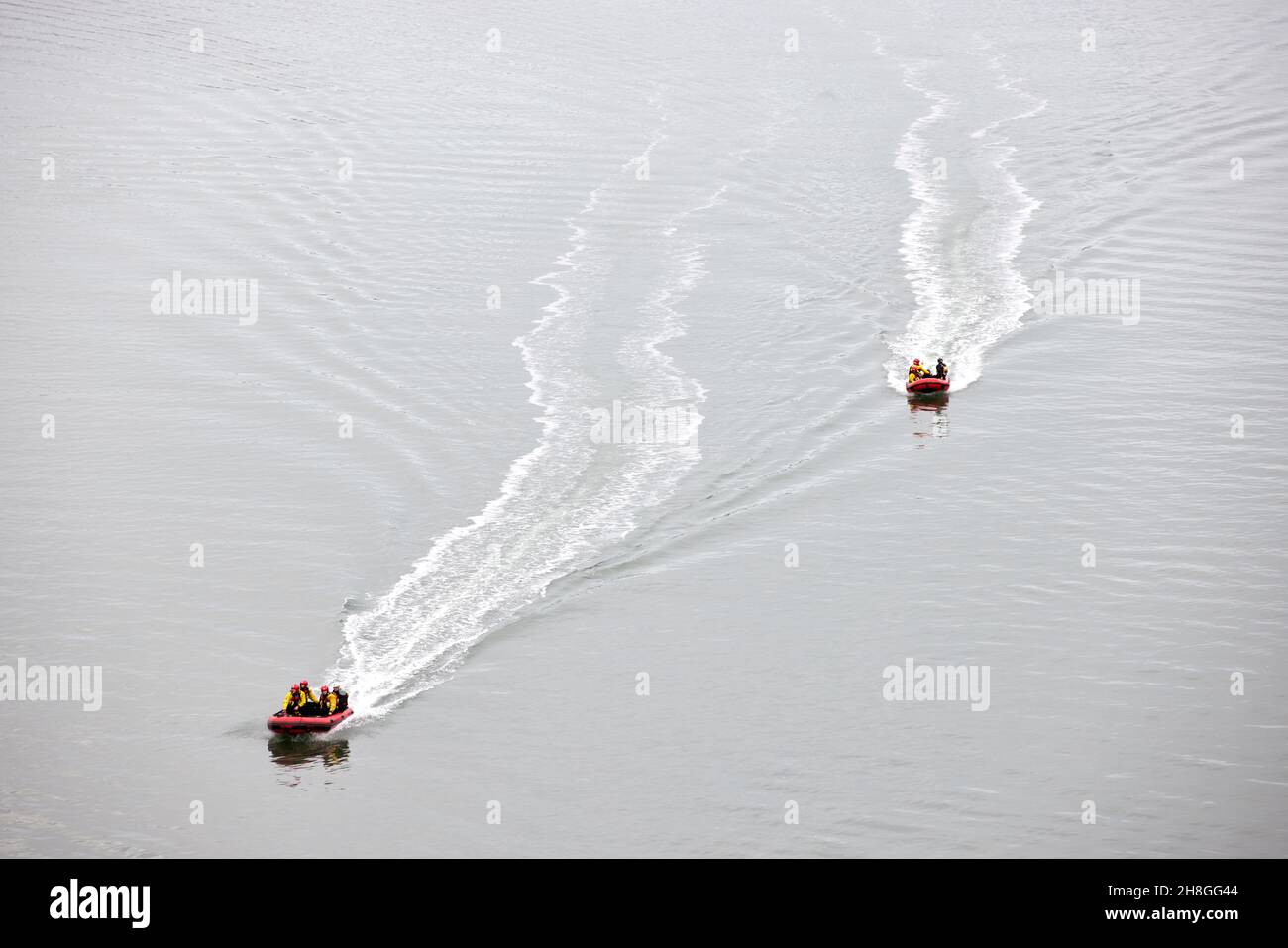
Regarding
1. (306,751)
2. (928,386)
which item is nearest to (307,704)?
(306,751)

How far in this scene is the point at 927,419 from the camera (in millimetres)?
60156

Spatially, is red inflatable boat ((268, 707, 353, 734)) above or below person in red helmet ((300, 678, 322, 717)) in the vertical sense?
below

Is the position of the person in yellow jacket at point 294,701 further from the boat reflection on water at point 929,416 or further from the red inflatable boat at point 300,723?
the boat reflection on water at point 929,416

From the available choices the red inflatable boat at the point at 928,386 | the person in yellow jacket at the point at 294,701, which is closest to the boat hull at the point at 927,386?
the red inflatable boat at the point at 928,386

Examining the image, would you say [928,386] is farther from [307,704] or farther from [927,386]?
[307,704]

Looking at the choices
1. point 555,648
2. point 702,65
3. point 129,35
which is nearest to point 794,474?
point 555,648

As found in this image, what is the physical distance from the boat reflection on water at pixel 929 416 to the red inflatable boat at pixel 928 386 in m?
0.27

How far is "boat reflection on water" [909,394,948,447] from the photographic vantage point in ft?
195

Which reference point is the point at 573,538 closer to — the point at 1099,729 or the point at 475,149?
the point at 1099,729

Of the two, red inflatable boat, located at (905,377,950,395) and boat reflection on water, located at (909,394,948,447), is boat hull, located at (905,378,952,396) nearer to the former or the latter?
red inflatable boat, located at (905,377,950,395)

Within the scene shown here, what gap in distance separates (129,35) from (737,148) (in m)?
42.5

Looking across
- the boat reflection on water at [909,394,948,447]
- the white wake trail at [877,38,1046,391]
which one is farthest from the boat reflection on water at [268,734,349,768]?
the white wake trail at [877,38,1046,391]

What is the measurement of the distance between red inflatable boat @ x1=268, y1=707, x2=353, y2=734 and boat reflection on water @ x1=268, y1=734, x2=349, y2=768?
0.26m

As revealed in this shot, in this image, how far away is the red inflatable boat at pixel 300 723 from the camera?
40750 mm
